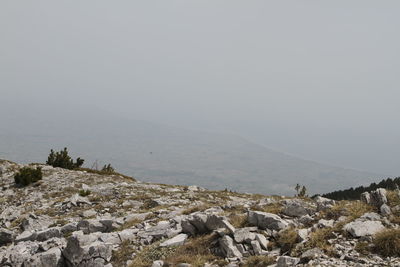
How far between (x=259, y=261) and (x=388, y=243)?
4.02m

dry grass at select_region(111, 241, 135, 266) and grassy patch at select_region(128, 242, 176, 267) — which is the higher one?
grassy patch at select_region(128, 242, 176, 267)

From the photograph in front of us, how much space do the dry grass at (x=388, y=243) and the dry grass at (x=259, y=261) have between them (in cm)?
328

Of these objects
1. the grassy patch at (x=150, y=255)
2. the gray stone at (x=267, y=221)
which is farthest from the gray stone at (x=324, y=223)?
the grassy patch at (x=150, y=255)

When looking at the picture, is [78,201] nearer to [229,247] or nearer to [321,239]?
[229,247]

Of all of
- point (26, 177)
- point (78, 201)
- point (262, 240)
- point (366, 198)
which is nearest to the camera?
point (262, 240)

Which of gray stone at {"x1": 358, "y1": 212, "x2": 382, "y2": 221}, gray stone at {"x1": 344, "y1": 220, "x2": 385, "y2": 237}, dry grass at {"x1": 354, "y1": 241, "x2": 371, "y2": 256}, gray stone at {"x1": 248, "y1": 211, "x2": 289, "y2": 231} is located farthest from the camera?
gray stone at {"x1": 248, "y1": 211, "x2": 289, "y2": 231}

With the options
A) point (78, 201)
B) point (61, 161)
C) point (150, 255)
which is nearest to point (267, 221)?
point (150, 255)

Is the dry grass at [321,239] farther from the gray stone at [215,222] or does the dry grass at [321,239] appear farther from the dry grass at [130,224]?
the dry grass at [130,224]

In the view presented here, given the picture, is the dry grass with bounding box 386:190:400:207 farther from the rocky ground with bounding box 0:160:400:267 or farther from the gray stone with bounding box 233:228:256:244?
the gray stone with bounding box 233:228:256:244

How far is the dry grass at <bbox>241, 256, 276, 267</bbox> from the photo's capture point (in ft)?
32.4

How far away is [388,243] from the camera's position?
31.0ft

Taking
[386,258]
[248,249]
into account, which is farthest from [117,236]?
[386,258]

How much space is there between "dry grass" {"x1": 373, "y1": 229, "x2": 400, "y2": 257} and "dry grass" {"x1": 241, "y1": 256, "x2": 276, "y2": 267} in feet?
10.8

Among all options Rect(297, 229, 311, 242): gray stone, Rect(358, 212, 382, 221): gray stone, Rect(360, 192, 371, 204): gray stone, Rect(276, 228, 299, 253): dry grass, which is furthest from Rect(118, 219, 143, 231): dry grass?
Rect(360, 192, 371, 204): gray stone
